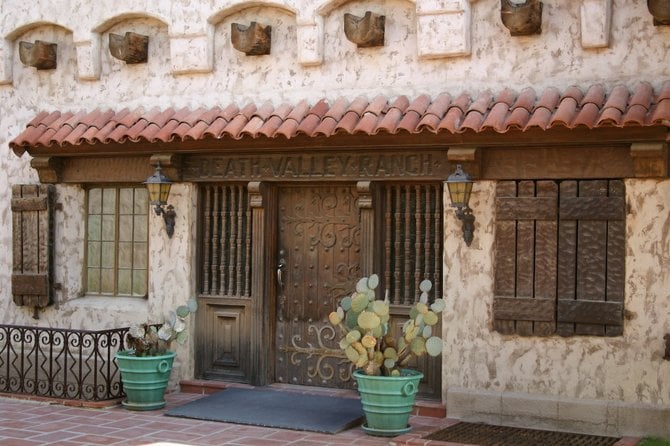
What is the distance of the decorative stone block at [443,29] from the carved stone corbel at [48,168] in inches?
186

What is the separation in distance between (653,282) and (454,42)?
2.98m

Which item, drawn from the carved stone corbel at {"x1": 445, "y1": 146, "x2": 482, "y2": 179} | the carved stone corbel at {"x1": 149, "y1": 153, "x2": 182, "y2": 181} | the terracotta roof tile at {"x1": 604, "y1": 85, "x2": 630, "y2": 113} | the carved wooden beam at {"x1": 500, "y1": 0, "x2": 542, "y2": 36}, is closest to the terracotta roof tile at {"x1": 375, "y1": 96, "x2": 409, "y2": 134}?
the carved stone corbel at {"x1": 445, "y1": 146, "x2": 482, "y2": 179}

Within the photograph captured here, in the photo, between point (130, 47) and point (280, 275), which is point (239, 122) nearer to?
point (280, 275)

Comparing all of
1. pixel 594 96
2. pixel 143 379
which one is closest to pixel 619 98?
pixel 594 96

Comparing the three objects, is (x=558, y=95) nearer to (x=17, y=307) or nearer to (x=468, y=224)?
(x=468, y=224)

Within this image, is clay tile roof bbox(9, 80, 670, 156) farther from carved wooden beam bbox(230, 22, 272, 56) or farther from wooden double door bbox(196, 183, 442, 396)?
wooden double door bbox(196, 183, 442, 396)

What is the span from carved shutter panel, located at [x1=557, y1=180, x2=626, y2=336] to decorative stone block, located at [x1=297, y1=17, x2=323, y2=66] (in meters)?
2.99

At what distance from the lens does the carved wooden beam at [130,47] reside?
11.4 metres

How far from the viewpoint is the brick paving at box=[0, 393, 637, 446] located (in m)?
8.62

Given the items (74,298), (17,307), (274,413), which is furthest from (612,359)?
(17,307)

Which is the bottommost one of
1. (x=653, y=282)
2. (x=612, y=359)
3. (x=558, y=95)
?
(x=612, y=359)

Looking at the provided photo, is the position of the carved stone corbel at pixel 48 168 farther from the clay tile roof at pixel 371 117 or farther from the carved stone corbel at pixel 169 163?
the carved stone corbel at pixel 169 163

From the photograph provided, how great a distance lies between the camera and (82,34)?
39.1 ft

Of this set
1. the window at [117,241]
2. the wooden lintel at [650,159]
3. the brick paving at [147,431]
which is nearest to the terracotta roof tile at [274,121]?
the window at [117,241]
